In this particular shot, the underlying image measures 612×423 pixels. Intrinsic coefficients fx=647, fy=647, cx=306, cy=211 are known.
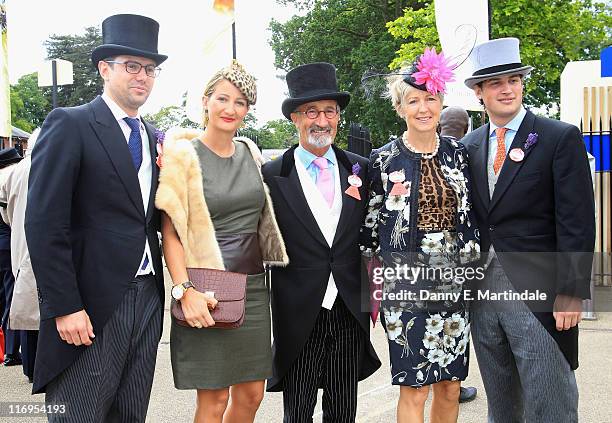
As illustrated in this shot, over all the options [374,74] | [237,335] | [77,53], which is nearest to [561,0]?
[374,74]

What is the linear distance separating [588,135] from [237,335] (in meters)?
8.06

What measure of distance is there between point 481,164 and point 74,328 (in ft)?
7.13

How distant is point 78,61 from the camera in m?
59.5

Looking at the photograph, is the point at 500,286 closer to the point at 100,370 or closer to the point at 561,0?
the point at 100,370

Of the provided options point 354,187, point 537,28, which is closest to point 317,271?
point 354,187

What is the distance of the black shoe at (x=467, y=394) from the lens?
4.85 meters

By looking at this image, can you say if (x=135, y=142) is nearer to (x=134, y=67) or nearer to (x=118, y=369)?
(x=134, y=67)

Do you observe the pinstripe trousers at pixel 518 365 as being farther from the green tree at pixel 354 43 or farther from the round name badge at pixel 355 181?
the green tree at pixel 354 43

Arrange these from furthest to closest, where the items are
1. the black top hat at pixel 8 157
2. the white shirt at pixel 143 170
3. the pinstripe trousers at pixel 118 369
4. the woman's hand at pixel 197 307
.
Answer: the black top hat at pixel 8 157 → the woman's hand at pixel 197 307 → the white shirt at pixel 143 170 → the pinstripe trousers at pixel 118 369

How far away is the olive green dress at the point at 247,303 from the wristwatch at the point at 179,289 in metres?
0.21

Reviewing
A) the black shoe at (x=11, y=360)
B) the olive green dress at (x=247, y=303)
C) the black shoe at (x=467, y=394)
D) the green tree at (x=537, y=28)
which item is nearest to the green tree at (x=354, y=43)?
the green tree at (x=537, y=28)

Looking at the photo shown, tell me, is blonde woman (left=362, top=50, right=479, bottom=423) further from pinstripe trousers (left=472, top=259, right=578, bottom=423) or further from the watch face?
the watch face

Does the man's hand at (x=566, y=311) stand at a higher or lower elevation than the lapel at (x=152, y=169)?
lower

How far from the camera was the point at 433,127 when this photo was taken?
11.3 feet
